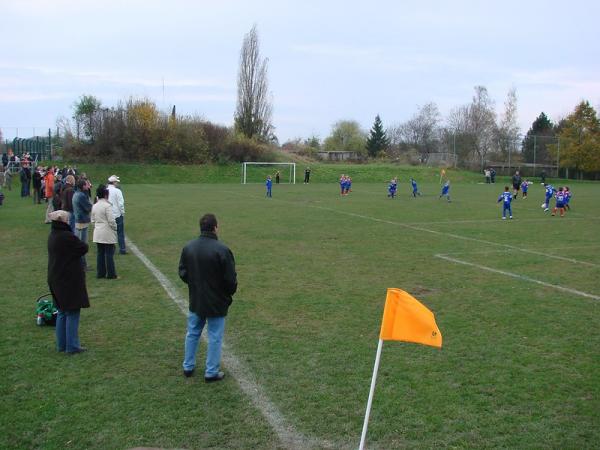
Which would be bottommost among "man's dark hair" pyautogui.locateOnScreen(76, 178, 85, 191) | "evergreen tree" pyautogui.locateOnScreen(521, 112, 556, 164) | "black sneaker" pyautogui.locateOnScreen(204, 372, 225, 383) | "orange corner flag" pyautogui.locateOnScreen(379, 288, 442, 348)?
"black sneaker" pyautogui.locateOnScreen(204, 372, 225, 383)

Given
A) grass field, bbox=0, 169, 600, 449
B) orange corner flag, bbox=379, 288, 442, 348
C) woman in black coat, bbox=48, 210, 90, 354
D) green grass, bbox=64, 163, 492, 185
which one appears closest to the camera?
orange corner flag, bbox=379, 288, 442, 348

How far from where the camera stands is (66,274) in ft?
22.4

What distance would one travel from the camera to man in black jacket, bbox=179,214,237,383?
241 inches

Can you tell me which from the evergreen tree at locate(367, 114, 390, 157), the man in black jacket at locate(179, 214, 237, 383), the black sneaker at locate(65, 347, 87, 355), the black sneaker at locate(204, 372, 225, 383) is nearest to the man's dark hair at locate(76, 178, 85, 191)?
the black sneaker at locate(65, 347, 87, 355)

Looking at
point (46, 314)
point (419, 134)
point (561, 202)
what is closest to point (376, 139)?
point (419, 134)

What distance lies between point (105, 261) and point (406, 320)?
8.40 m

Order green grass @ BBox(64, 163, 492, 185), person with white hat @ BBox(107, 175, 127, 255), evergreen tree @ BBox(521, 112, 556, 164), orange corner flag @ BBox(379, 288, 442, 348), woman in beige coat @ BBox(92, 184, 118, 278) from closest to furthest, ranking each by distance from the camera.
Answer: orange corner flag @ BBox(379, 288, 442, 348), woman in beige coat @ BBox(92, 184, 118, 278), person with white hat @ BBox(107, 175, 127, 255), green grass @ BBox(64, 163, 492, 185), evergreen tree @ BBox(521, 112, 556, 164)

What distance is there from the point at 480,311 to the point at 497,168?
69.2 m

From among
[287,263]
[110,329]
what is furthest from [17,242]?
[110,329]

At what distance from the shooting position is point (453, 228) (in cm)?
2016

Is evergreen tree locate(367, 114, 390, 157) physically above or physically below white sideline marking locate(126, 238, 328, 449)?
above

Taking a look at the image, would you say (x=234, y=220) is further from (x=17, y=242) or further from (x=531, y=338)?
(x=531, y=338)

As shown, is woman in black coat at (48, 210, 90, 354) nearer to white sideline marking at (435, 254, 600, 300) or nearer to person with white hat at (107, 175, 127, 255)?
person with white hat at (107, 175, 127, 255)

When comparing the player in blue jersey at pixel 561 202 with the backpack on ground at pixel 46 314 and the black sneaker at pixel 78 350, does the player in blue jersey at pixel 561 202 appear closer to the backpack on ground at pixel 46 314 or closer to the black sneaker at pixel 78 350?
the backpack on ground at pixel 46 314
